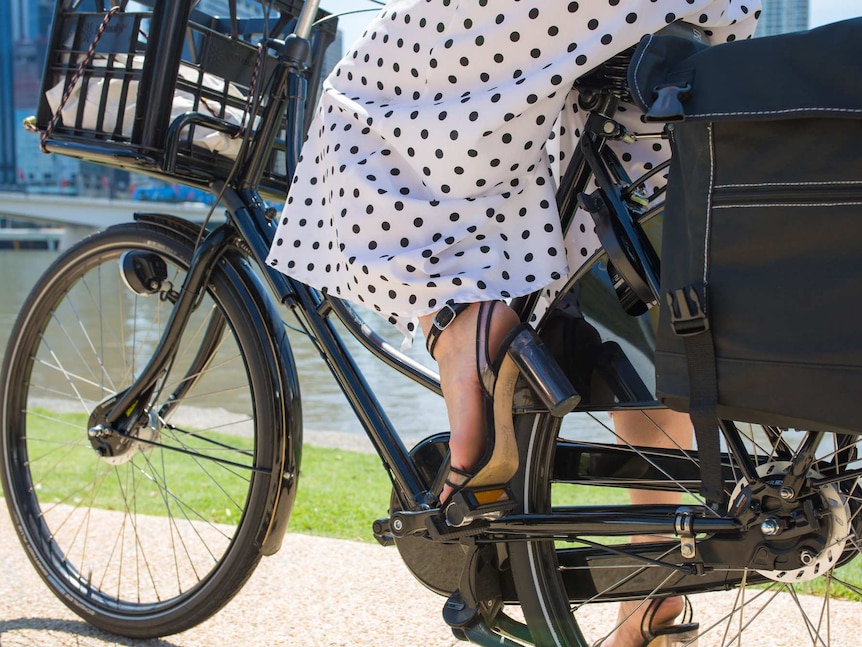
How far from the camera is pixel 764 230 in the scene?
1.17m

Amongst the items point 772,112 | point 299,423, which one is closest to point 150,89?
point 299,423

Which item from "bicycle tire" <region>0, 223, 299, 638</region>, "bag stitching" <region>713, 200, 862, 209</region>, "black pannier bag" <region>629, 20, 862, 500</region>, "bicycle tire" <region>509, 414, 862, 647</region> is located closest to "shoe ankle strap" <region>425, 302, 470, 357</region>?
"bicycle tire" <region>509, 414, 862, 647</region>

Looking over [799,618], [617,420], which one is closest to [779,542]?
[617,420]

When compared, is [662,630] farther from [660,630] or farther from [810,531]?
[810,531]

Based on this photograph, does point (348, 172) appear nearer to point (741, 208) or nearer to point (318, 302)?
point (318, 302)

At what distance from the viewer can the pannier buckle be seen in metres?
1.22

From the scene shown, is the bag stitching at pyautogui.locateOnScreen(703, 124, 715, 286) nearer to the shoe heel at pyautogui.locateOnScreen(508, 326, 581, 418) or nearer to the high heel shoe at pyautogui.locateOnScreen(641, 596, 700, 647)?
the shoe heel at pyautogui.locateOnScreen(508, 326, 581, 418)

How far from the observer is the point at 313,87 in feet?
7.99

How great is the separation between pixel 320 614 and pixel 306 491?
6.31ft

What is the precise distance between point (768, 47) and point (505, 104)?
1.52ft

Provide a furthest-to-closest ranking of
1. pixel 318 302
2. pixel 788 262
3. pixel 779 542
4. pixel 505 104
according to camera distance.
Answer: pixel 318 302 → pixel 505 104 → pixel 779 542 → pixel 788 262

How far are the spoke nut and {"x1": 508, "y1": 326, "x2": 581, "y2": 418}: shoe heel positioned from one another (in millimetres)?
353

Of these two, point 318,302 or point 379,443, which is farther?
point 318,302

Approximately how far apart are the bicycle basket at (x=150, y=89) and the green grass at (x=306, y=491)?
3.05 feet
